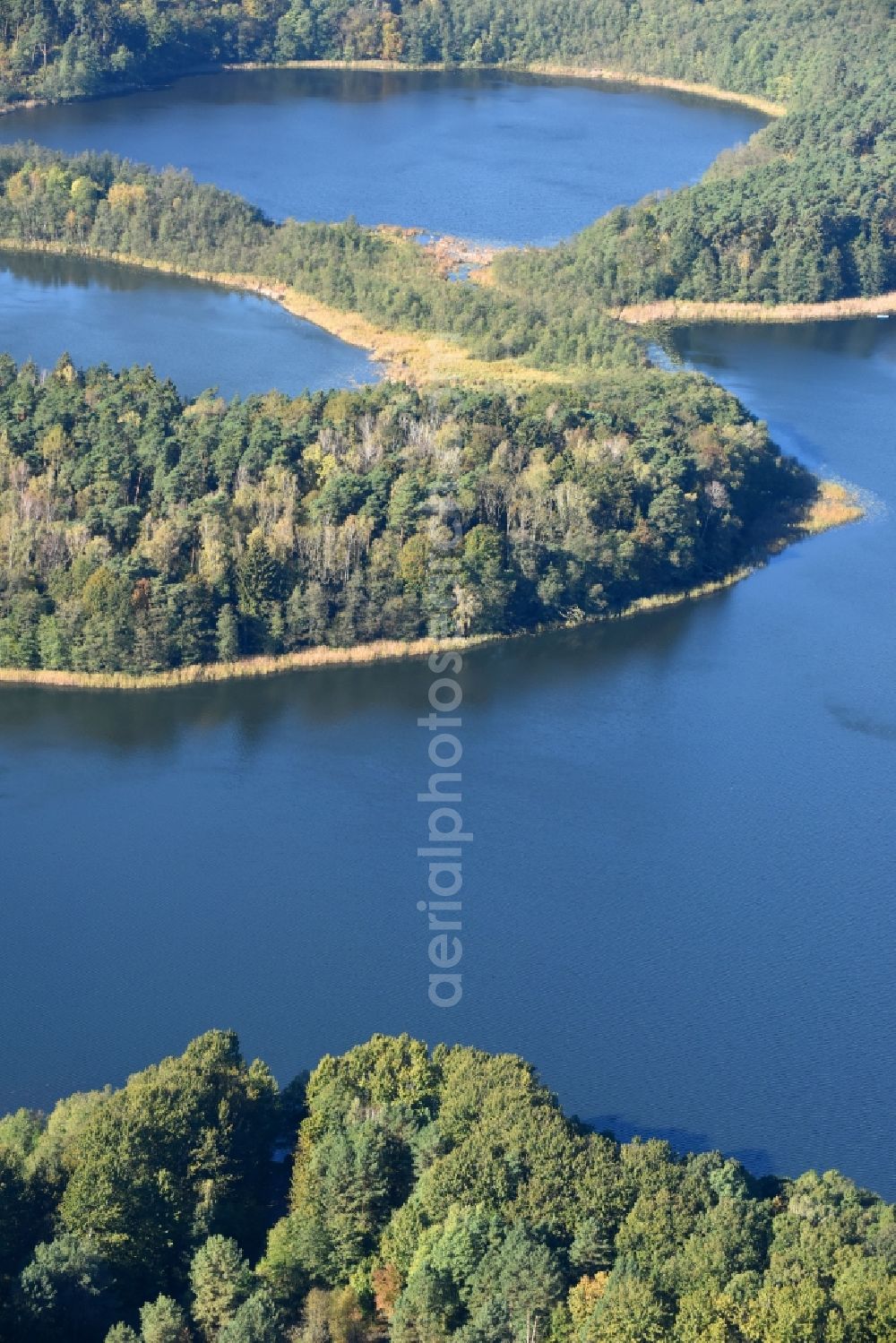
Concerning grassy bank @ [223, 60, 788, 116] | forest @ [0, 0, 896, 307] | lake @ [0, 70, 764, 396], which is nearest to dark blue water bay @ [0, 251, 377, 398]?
lake @ [0, 70, 764, 396]

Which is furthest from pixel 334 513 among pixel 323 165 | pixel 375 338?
pixel 323 165

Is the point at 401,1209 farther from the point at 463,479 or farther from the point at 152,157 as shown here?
the point at 152,157

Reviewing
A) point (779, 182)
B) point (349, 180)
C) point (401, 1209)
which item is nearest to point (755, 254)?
point (779, 182)

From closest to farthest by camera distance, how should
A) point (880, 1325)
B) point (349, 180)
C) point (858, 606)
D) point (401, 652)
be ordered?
point (880, 1325) < point (401, 652) < point (858, 606) < point (349, 180)

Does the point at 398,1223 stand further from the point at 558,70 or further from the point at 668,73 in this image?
the point at 558,70

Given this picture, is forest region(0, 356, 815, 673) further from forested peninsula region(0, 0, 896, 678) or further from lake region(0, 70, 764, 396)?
lake region(0, 70, 764, 396)

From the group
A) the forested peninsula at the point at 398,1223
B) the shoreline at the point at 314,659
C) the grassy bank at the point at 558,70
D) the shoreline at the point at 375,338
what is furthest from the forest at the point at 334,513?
the grassy bank at the point at 558,70
